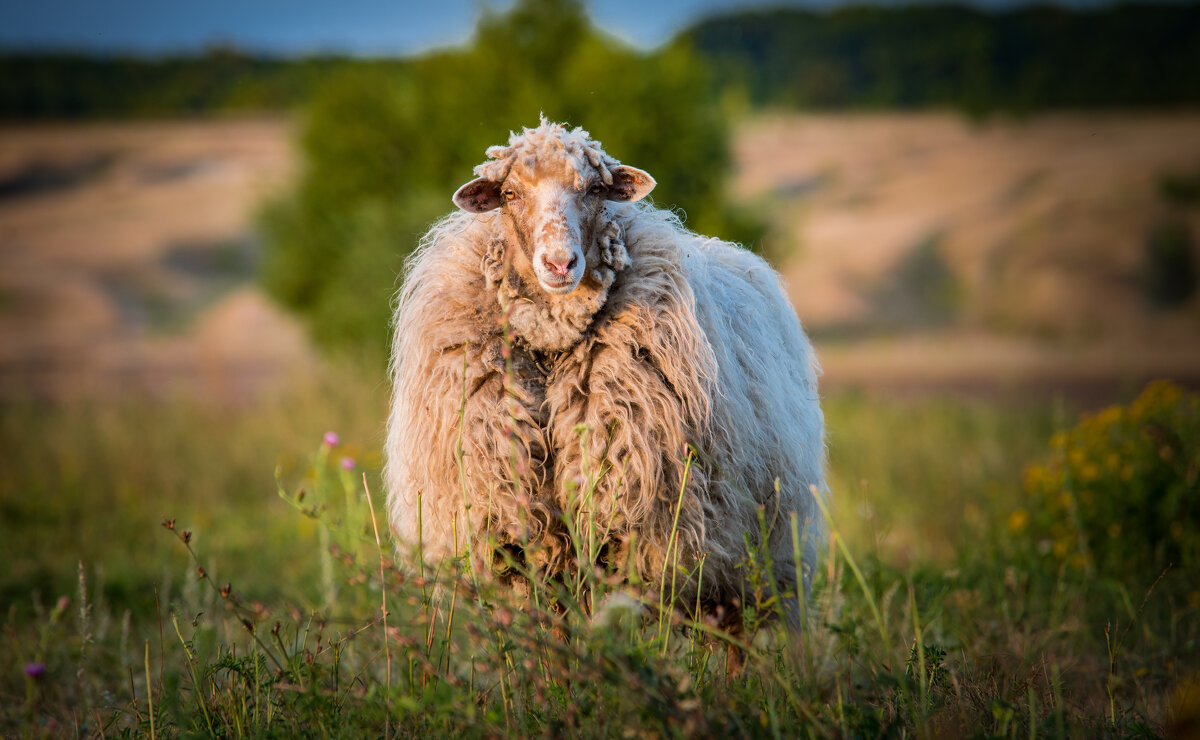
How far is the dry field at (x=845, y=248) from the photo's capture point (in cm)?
2422

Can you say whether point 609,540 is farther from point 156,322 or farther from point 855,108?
point 855,108

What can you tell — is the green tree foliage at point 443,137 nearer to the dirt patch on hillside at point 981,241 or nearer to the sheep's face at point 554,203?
the dirt patch on hillside at point 981,241

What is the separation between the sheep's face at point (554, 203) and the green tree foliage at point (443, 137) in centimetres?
878

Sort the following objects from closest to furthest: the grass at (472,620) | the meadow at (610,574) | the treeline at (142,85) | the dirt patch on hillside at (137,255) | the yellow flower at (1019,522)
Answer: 1. the grass at (472,620)
2. the meadow at (610,574)
3. the yellow flower at (1019,522)
4. the dirt patch on hillside at (137,255)
5. the treeline at (142,85)

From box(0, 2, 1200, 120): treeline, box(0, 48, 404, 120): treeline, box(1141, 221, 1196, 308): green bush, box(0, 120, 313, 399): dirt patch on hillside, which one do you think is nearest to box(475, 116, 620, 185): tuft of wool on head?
box(0, 120, 313, 399): dirt patch on hillside

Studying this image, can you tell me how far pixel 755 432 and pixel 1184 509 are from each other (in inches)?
125

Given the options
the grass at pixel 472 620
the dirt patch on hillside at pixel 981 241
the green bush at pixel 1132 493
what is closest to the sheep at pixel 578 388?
the grass at pixel 472 620

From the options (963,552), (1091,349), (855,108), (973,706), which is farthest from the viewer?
(855,108)

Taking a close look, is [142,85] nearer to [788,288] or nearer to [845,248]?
[845,248]

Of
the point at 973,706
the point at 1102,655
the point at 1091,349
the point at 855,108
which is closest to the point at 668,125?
the point at 1102,655

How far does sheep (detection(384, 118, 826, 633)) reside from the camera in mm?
3217

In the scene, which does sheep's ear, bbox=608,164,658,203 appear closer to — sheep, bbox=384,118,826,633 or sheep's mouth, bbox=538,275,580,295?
sheep, bbox=384,118,826,633

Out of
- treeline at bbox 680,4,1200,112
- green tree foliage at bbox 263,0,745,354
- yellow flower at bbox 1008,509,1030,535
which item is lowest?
yellow flower at bbox 1008,509,1030,535

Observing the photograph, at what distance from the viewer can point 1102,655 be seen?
416cm
